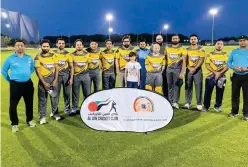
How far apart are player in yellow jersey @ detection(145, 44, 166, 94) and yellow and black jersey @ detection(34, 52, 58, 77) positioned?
2.27 meters

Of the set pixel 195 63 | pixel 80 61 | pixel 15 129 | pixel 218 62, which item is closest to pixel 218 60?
pixel 218 62

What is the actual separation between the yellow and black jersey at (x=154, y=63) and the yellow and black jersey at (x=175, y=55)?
0.29 meters

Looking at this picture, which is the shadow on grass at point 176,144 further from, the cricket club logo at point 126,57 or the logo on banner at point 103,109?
the cricket club logo at point 126,57

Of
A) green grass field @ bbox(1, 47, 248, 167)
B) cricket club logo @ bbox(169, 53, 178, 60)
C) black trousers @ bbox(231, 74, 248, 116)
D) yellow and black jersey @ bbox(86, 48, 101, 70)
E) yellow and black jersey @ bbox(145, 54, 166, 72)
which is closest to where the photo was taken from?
green grass field @ bbox(1, 47, 248, 167)

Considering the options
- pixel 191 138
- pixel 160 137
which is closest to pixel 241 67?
pixel 191 138

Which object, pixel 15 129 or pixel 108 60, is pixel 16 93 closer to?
pixel 15 129

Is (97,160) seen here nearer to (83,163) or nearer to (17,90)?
(83,163)

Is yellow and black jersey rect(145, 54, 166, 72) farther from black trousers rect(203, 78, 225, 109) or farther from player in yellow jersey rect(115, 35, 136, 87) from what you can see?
black trousers rect(203, 78, 225, 109)

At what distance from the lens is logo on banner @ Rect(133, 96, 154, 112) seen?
4.91 meters

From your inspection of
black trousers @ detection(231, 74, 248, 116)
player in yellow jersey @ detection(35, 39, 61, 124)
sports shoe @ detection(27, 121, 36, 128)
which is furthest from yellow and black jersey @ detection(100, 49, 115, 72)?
black trousers @ detection(231, 74, 248, 116)

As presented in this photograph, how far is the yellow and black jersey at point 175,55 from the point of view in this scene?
6582mm

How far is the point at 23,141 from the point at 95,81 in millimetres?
2493

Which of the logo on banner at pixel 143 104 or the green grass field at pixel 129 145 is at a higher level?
the logo on banner at pixel 143 104

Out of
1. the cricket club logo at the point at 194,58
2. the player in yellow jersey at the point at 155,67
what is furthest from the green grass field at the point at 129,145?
the cricket club logo at the point at 194,58
